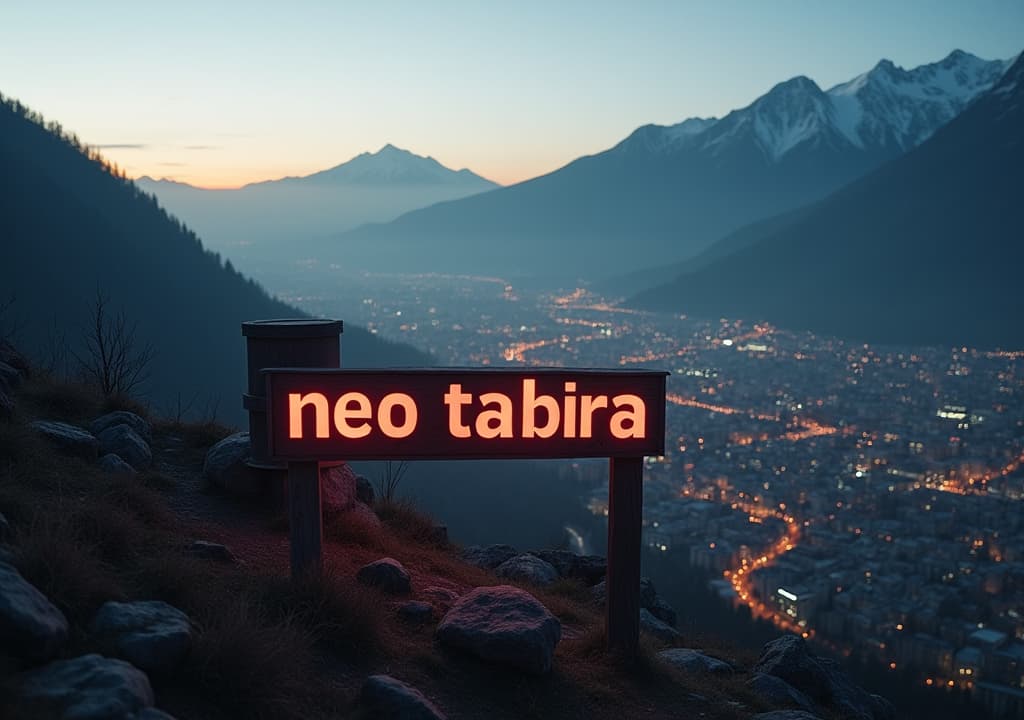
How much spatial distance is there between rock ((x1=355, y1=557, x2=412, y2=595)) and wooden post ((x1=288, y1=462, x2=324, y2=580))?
32.7 inches

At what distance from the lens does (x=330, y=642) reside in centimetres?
585

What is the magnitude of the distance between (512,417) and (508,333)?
116 m

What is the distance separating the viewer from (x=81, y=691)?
389 cm

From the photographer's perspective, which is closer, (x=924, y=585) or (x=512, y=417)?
(x=512, y=417)

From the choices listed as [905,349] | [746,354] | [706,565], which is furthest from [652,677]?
[905,349]

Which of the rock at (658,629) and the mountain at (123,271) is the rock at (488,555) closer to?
the rock at (658,629)

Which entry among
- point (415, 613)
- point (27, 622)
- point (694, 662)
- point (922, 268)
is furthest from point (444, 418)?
point (922, 268)

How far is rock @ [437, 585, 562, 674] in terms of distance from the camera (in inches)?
237

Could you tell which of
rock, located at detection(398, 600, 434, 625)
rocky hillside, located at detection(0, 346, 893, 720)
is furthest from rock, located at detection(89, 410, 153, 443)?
rock, located at detection(398, 600, 434, 625)

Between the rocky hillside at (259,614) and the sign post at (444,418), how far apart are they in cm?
87

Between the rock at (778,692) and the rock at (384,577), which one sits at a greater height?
the rock at (384,577)

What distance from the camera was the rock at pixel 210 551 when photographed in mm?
6638

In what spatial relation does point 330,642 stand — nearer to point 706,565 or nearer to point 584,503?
point 706,565

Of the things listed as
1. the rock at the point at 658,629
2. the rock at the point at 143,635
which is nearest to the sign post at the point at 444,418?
the rock at the point at 143,635
